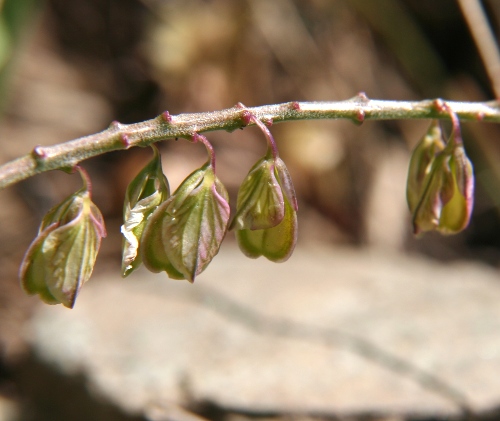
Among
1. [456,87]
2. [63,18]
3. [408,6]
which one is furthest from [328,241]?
[63,18]

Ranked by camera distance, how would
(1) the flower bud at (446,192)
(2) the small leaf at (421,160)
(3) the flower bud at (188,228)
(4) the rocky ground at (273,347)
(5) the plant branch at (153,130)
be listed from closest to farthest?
1. (5) the plant branch at (153,130)
2. (3) the flower bud at (188,228)
3. (1) the flower bud at (446,192)
4. (2) the small leaf at (421,160)
5. (4) the rocky ground at (273,347)

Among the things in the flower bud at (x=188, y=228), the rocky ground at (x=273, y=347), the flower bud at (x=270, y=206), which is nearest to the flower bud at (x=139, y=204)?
the flower bud at (x=188, y=228)

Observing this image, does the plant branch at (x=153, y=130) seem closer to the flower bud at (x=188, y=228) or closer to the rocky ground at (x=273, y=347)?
the flower bud at (x=188, y=228)

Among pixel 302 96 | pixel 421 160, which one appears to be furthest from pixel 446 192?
pixel 302 96

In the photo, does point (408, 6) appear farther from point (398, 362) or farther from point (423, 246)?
point (398, 362)

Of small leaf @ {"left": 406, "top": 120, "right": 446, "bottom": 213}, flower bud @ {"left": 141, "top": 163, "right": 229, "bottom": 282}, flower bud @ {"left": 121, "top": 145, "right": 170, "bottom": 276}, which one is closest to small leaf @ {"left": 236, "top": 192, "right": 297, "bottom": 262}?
flower bud @ {"left": 141, "top": 163, "right": 229, "bottom": 282}
